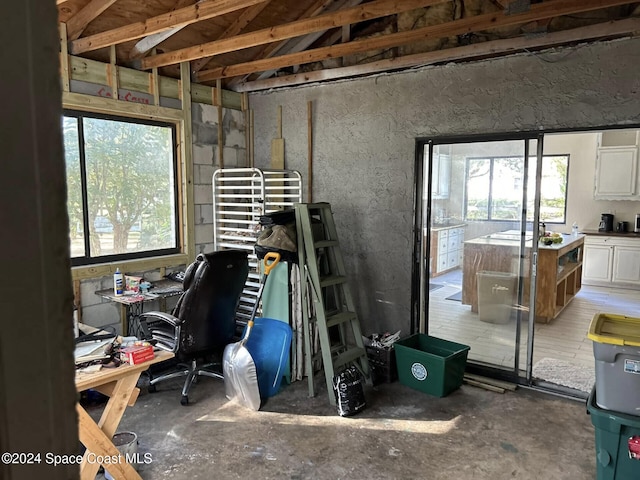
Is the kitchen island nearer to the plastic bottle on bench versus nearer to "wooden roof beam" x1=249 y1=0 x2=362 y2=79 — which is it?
"wooden roof beam" x1=249 y1=0 x2=362 y2=79

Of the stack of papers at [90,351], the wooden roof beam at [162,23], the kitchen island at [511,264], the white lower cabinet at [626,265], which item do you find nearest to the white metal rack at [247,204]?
the wooden roof beam at [162,23]

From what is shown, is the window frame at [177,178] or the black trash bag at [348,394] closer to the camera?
the black trash bag at [348,394]

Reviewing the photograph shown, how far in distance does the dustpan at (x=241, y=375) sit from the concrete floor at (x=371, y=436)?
0.27 ft

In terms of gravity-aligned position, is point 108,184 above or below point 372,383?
above

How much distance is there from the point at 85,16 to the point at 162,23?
0.76 metres

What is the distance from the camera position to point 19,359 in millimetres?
492

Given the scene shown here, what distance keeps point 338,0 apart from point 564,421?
154 inches

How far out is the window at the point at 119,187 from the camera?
3998 millimetres

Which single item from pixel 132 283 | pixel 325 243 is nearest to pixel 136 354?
pixel 132 283

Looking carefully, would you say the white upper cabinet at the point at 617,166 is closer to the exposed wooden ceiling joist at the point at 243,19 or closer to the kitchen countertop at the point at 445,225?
the kitchen countertop at the point at 445,225

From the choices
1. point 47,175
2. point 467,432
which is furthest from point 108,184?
point 47,175

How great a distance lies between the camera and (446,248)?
173 inches

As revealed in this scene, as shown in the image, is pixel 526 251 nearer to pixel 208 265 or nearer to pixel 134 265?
pixel 208 265

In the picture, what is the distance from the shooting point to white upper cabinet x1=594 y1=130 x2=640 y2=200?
7.30 metres
